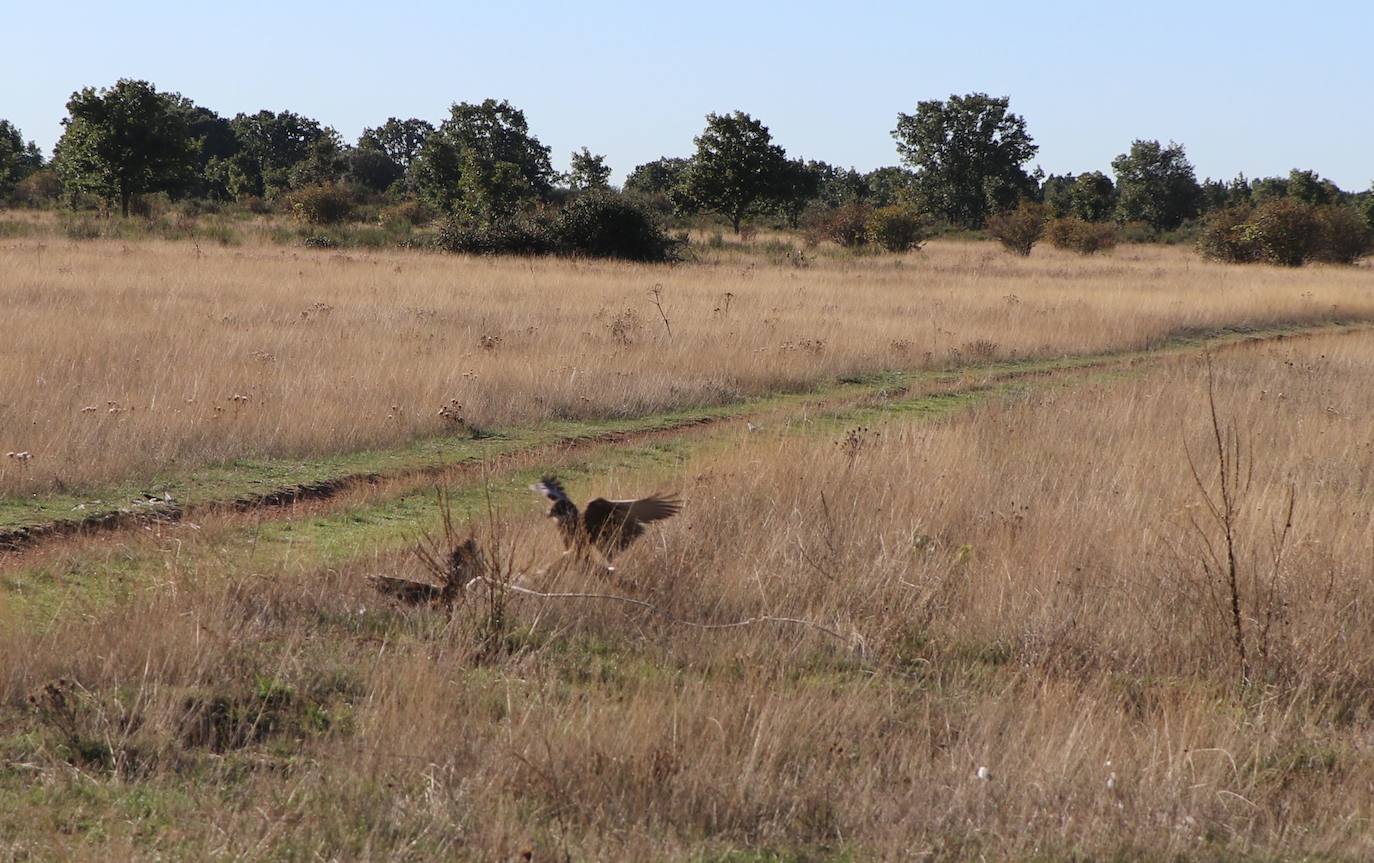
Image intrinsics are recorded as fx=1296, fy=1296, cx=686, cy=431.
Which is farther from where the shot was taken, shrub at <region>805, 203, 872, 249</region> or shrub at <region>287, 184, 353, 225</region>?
shrub at <region>805, 203, 872, 249</region>

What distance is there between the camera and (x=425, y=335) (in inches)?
565

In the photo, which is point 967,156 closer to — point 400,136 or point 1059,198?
point 1059,198

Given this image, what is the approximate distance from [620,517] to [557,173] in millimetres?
58591

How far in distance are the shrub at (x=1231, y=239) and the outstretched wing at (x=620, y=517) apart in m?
40.5

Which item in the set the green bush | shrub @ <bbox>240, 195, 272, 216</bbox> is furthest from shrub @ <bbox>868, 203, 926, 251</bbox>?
shrub @ <bbox>240, 195, 272, 216</bbox>

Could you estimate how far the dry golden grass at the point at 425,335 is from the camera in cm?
927

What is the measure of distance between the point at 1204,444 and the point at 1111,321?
33.2 ft

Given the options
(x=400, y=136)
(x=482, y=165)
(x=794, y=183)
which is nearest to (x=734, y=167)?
(x=794, y=183)

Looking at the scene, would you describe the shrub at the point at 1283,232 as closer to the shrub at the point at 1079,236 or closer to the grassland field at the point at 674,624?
the shrub at the point at 1079,236

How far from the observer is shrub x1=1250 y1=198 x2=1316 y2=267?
4106 cm

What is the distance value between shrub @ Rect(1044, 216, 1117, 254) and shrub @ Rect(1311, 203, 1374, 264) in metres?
7.07

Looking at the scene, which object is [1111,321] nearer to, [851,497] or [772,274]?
[772,274]

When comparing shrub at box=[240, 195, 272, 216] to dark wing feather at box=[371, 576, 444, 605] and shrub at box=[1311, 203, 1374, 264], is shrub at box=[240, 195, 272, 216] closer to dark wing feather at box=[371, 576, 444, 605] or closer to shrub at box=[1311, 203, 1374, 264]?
shrub at box=[1311, 203, 1374, 264]

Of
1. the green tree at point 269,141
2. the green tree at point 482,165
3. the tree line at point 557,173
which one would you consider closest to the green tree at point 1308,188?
the tree line at point 557,173
